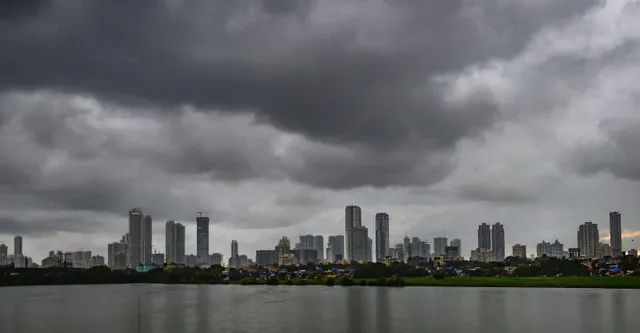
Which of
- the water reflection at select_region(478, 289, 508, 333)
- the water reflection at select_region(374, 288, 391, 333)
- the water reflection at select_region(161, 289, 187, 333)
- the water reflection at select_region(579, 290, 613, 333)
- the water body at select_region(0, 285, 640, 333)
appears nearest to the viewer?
the water reflection at select_region(374, 288, 391, 333)

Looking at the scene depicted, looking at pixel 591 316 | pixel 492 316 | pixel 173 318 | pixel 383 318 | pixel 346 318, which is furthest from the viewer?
pixel 173 318

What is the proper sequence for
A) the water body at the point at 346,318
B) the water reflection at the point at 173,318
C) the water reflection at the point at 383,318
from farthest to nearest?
the water reflection at the point at 173,318 → the water body at the point at 346,318 → the water reflection at the point at 383,318

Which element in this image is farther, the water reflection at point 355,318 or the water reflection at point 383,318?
the water reflection at point 355,318

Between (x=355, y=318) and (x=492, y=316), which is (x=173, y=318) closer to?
(x=355, y=318)

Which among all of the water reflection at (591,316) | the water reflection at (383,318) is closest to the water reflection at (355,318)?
→ the water reflection at (383,318)

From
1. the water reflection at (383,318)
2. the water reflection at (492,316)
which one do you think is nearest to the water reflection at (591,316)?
the water reflection at (492,316)

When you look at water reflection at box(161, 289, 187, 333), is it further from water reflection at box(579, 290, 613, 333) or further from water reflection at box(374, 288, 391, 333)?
water reflection at box(579, 290, 613, 333)

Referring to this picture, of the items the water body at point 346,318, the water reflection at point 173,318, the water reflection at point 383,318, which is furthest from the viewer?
the water reflection at point 173,318

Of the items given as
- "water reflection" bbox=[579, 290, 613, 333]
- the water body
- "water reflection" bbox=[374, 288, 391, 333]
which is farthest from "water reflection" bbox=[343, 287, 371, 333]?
"water reflection" bbox=[579, 290, 613, 333]

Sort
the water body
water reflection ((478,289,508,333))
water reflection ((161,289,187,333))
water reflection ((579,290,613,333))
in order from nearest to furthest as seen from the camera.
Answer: water reflection ((579,290,613,333)) < water reflection ((478,289,508,333)) < the water body < water reflection ((161,289,187,333))

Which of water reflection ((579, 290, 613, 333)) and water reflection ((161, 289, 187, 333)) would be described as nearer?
water reflection ((579, 290, 613, 333))

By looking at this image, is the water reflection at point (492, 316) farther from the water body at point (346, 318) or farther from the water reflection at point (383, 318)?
the water reflection at point (383, 318)

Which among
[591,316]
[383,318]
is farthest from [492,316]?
[383,318]
